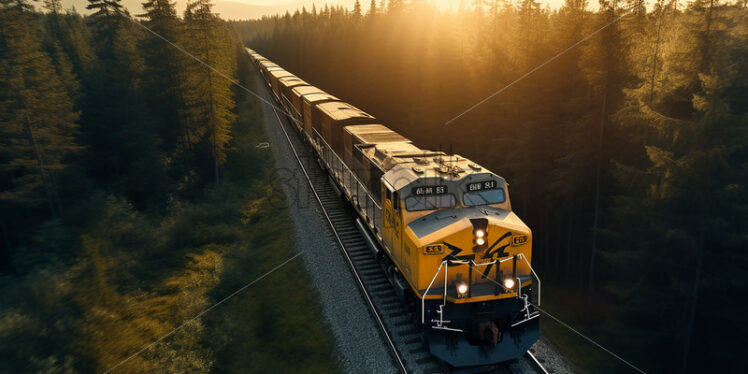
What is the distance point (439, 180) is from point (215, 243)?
13329mm

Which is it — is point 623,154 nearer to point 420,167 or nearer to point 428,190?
point 420,167

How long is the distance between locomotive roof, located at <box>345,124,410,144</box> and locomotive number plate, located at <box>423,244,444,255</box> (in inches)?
302

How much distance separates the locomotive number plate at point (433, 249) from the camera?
896cm

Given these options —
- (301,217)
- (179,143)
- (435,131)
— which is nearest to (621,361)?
(301,217)

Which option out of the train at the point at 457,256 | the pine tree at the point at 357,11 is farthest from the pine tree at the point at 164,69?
the pine tree at the point at 357,11

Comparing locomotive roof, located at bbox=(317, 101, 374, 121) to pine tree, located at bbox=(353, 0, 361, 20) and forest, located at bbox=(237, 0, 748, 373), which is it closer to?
forest, located at bbox=(237, 0, 748, 373)

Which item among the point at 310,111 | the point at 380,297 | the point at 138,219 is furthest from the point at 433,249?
the point at 310,111

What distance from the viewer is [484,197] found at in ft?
34.8

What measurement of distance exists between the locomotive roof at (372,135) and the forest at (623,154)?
710 centimetres

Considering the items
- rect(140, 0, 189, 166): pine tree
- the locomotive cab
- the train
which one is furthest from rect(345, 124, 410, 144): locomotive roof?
rect(140, 0, 189, 166): pine tree

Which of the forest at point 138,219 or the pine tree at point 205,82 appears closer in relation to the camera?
the forest at point 138,219

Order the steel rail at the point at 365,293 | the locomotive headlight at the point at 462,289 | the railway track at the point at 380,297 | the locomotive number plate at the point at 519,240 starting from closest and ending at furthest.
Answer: the locomotive headlight at the point at 462,289 < the locomotive number plate at the point at 519,240 < the railway track at the point at 380,297 < the steel rail at the point at 365,293

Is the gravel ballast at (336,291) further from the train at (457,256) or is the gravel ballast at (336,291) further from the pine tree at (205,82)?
the pine tree at (205,82)

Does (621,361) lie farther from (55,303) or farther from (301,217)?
(55,303)
